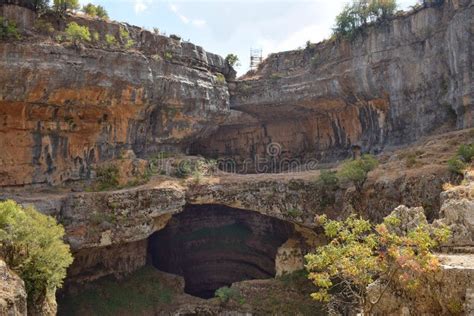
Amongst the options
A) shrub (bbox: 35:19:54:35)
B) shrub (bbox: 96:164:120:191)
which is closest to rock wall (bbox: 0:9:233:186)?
shrub (bbox: 35:19:54:35)

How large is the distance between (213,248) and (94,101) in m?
11.7

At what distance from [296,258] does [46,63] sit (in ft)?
50.9

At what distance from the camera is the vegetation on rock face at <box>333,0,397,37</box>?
22.8 meters

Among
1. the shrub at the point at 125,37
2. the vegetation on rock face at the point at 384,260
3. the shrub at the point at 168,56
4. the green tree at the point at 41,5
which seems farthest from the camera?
the shrub at the point at 168,56

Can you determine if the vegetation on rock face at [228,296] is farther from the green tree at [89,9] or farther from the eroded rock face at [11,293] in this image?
the green tree at [89,9]

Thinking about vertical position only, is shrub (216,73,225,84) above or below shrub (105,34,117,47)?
below

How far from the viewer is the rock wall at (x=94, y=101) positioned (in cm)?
1908

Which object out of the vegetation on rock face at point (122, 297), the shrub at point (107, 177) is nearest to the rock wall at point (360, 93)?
the shrub at point (107, 177)

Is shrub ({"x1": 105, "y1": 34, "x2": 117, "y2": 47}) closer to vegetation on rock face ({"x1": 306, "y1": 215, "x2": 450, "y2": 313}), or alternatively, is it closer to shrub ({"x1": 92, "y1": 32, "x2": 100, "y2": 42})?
shrub ({"x1": 92, "y1": 32, "x2": 100, "y2": 42})

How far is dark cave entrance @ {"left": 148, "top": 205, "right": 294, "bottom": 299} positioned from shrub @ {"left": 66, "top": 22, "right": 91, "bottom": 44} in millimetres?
11877

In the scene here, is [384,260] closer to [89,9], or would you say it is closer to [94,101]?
[94,101]

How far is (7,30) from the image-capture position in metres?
18.4

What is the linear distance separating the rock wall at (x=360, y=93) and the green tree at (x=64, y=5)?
11.0 m

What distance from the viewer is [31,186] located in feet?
65.8
